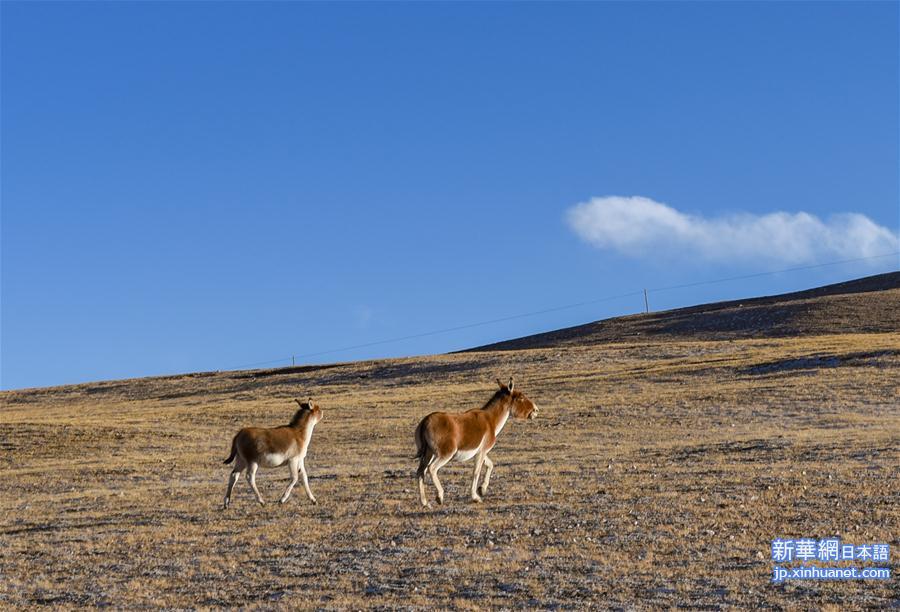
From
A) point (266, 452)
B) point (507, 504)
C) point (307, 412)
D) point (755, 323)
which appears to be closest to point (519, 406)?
point (507, 504)

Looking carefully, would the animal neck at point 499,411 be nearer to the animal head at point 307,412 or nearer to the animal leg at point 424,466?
the animal leg at point 424,466

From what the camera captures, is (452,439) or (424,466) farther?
(424,466)

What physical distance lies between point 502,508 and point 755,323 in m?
73.2

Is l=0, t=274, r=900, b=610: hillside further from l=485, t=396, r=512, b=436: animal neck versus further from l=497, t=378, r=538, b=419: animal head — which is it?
l=497, t=378, r=538, b=419: animal head

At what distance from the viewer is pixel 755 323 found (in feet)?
283

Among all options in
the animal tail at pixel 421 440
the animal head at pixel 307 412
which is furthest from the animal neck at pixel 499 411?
the animal head at pixel 307 412

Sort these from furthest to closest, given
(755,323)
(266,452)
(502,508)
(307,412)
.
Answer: (755,323) < (307,412) < (266,452) < (502,508)

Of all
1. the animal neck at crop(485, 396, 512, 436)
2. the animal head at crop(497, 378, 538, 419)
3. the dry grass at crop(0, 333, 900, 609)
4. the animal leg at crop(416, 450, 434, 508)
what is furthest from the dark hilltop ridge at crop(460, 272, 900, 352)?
the animal leg at crop(416, 450, 434, 508)

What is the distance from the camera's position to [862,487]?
1761 cm

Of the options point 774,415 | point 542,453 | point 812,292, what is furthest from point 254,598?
point 812,292

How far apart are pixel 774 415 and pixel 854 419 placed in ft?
11.1

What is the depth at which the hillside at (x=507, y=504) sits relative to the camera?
12.1 meters

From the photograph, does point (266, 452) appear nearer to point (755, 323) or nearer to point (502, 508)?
point (502, 508)

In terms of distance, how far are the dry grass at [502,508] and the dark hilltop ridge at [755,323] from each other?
3682 cm
